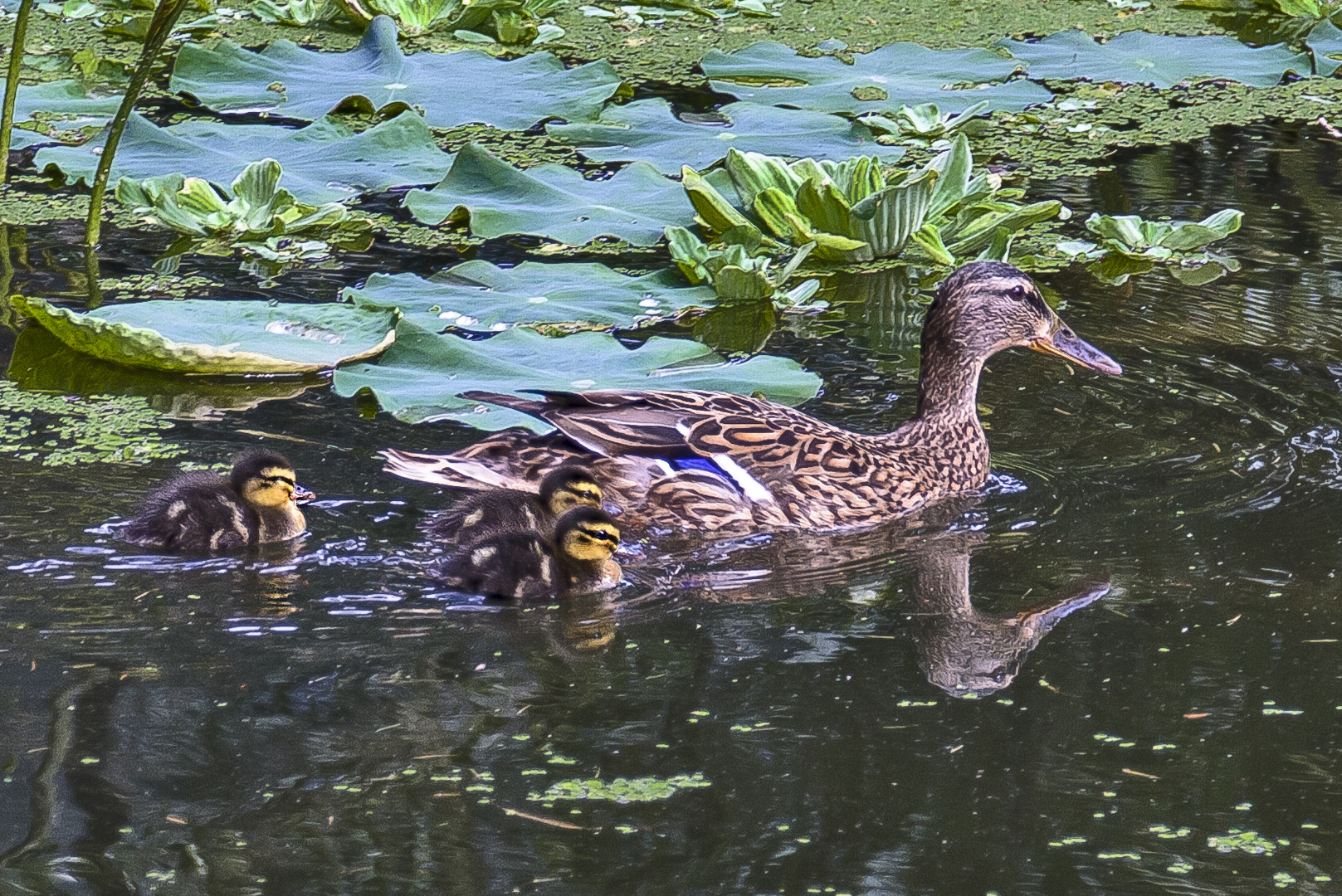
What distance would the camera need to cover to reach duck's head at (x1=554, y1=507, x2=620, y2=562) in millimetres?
3959

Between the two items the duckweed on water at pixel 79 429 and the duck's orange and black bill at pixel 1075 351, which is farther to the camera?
the duck's orange and black bill at pixel 1075 351

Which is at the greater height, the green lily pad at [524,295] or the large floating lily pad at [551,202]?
the large floating lily pad at [551,202]

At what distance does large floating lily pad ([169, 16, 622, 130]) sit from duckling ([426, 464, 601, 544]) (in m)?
3.45

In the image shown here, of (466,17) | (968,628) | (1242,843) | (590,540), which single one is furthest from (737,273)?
(466,17)

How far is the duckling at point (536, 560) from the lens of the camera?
396 cm

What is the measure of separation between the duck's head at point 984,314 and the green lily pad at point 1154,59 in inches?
143

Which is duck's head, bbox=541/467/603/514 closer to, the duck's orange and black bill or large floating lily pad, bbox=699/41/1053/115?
the duck's orange and black bill

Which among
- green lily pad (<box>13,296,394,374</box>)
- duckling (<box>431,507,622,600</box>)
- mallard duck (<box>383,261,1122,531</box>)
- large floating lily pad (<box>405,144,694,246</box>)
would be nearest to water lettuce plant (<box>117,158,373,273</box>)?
large floating lily pad (<box>405,144,694,246</box>)

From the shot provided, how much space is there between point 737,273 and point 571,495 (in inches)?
67.0

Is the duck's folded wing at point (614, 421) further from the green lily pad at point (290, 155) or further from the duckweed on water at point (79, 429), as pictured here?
the green lily pad at point (290, 155)

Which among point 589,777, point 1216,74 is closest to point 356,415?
point 589,777

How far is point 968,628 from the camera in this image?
3836 millimetres

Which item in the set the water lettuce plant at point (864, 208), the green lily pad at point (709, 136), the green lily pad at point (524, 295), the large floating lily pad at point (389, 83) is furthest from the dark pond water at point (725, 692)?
the large floating lily pad at point (389, 83)

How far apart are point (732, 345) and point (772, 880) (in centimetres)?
303
